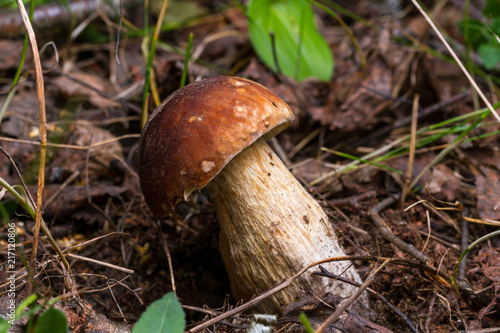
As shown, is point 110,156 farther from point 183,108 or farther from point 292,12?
point 292,12

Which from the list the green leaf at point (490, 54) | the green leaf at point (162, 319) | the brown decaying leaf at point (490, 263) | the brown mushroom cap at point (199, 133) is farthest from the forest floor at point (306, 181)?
the brown mushroom cap at point (199, 133)

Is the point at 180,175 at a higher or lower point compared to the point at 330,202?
higher

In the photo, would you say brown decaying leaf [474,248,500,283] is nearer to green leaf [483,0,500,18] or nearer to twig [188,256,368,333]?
twig [188,256,368,333]

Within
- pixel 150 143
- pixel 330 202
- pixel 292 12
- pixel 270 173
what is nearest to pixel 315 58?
pixel 292 12

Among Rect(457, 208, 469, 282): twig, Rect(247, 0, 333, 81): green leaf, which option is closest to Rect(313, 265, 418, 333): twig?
Rect(457, 208, 469, 282): twig

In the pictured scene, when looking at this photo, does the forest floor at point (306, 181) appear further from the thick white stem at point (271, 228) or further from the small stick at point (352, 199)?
the thick white stem at point (271, 228)

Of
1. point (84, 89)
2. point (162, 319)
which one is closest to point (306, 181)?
point (162, 319)
